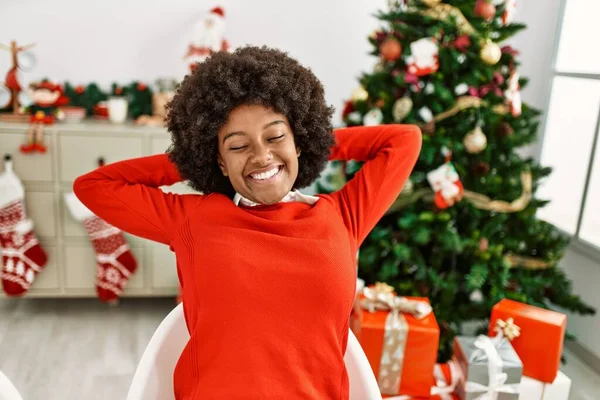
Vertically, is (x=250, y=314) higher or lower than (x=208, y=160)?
lower

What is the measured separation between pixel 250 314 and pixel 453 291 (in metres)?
1.32

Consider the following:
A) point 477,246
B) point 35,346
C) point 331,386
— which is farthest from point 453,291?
point 35,346

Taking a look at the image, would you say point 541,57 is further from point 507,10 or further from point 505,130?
point 505,130

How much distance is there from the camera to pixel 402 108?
2053 mm

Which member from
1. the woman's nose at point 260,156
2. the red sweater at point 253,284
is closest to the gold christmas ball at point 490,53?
the red sweater at point 253,284

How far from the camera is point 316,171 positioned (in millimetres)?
1323

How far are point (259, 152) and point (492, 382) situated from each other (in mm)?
1156

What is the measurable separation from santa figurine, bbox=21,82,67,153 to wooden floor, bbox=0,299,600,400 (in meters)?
0.86

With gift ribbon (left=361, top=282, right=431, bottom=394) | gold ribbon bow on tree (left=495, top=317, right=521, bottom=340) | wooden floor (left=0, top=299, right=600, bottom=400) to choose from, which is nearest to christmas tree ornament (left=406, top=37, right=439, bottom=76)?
gift ribbon (left=361, top=282, right=431, bottom=394)

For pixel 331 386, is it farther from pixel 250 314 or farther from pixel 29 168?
pixel 29 168

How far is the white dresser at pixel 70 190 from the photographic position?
2518 millimetres

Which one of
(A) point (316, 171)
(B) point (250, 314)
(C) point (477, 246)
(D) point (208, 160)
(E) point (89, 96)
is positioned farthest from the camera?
(E) point (89, 96)

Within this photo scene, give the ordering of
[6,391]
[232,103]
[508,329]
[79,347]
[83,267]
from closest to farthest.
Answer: [6,391] → [232,103] → [508,329] → [79,347] → [83,267]

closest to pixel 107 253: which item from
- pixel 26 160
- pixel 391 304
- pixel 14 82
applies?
pixel 26 160
